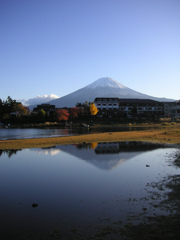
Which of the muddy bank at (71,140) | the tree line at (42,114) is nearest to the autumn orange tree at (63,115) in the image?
the tree line at (42,114)

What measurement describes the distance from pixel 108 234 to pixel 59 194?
13.7 ft

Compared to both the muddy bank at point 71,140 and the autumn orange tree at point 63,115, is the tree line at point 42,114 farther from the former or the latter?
the muddy bank at point 71,140

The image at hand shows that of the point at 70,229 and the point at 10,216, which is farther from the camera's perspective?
the point at 10,216

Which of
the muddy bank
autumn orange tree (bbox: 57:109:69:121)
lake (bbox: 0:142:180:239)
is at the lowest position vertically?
lake (bbox: 0:142:180:239)

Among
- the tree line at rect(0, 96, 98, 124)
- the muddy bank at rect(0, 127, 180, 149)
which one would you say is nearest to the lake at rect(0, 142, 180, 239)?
the muddy bank at rect(0, 127, 180, 149)

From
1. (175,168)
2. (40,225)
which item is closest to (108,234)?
(40,225)

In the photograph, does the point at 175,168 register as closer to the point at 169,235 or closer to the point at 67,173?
the point at 67,173

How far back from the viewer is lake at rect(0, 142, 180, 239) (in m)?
6.92

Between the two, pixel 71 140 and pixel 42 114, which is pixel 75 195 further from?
pixel 42 114

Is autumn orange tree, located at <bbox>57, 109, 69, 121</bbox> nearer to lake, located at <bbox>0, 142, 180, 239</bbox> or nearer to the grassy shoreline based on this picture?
the grassy shoreline

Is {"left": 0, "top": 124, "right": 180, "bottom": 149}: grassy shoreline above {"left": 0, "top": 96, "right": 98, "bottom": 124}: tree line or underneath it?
underneath

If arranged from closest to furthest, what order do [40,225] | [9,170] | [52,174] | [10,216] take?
1. [40,225]
2. [10,216]
3. [52,174]
4. [9,170]

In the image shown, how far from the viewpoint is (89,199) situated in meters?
9.11

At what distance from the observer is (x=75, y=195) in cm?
965
